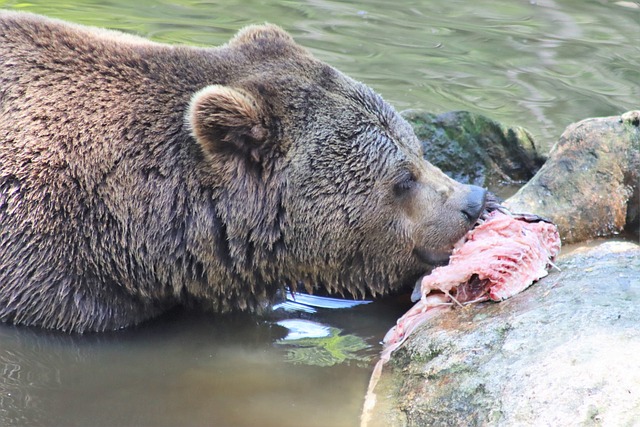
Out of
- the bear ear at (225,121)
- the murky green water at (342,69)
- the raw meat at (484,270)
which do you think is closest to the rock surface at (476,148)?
the murky green water at (342,69)

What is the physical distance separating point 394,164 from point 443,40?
7.12 meters

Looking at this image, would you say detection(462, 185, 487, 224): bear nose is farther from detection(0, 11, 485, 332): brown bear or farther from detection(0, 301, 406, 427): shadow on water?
detection(0, 301, 406, 427): shadow on water

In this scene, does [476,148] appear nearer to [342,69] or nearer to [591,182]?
[591,182]

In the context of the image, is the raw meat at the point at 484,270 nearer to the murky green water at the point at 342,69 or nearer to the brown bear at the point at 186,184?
the brown bear at the point at 186,184

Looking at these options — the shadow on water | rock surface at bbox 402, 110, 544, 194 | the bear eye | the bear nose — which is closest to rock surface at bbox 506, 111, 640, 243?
rock surface at bbox 402, 110, 544, 194

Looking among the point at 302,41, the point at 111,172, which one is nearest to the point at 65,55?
the point at 111,172

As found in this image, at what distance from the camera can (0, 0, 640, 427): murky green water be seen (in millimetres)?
4973

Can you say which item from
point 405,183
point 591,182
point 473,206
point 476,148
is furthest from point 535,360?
point 476,148

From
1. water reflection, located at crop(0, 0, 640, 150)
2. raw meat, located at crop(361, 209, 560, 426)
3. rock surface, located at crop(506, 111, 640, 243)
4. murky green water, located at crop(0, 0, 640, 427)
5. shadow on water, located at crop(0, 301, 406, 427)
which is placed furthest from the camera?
water reflection, located at crop(0, 0, 640, 150)

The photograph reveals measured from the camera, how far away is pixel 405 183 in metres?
5.62

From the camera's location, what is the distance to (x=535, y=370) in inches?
Answer: 164

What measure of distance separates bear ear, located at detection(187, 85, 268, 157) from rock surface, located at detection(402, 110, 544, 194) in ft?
9.50

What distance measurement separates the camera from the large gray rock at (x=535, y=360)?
3.91 metres

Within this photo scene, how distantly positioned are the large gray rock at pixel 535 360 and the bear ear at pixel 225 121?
4.95ft
